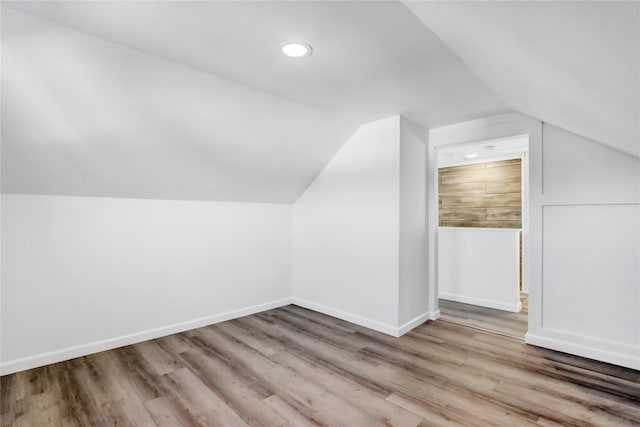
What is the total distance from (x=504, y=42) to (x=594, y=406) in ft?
7.24

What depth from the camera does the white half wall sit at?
321cm

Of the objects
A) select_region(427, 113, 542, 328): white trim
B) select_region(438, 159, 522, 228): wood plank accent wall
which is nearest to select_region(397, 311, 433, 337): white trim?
select_region(427, 113, 542, 328): white trim

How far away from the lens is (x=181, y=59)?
210cm

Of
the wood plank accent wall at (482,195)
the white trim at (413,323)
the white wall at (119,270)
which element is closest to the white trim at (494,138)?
the white trim at (413,323)

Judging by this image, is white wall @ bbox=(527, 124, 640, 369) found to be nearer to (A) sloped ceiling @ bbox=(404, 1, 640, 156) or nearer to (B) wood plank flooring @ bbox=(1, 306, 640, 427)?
(B) wood plank flooring @ bbox=(1, 306, 640, 427)

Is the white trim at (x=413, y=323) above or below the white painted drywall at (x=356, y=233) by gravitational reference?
below

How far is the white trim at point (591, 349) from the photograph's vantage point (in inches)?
96.7

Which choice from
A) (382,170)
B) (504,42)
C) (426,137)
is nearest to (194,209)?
(382,170)

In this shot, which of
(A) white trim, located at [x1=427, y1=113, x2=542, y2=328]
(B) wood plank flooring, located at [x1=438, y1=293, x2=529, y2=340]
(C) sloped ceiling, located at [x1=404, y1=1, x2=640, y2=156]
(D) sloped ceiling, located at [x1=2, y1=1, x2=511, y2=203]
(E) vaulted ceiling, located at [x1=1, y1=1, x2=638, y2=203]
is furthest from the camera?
(B) wood plank flooring, located at [x1=438, y1=293, x2=529, y2=340]

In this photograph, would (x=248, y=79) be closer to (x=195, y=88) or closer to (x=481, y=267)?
(x=195, y=88)

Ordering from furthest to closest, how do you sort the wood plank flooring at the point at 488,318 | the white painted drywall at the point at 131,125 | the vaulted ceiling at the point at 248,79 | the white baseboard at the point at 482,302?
the white baseboard at the point at 482,302
the wood plank flooring at the point at 488,318
the white painted drywall at the point at 131,125
the vaulted ceiling at the point at 248,79

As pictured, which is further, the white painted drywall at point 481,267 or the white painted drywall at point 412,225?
the white painted drywall at point 481,267

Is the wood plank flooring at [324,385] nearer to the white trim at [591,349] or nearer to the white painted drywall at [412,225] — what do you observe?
→ the white trim at [591,349]

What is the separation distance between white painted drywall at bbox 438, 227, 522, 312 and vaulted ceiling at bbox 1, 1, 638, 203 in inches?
68.7
